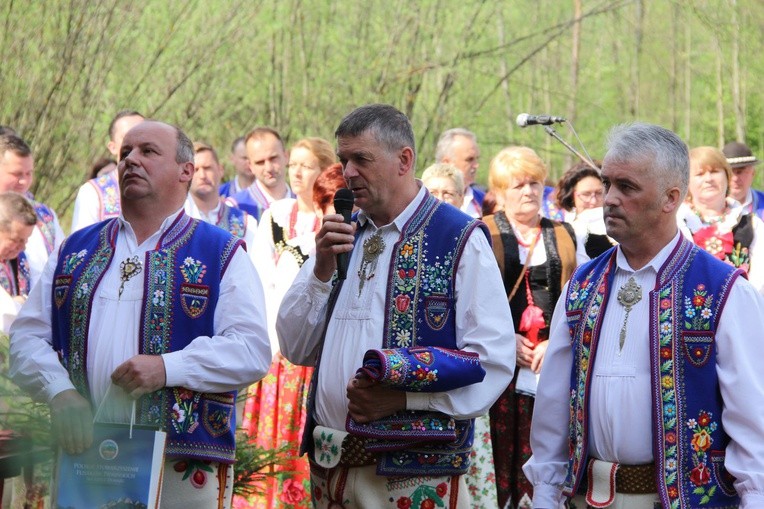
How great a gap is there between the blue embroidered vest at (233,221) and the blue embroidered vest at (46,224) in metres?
1.13

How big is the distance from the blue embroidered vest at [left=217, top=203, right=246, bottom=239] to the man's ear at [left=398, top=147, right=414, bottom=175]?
14.1 feet

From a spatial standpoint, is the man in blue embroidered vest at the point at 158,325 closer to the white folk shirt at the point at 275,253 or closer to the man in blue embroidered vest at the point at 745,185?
the white folk shirt at the point at 275,253

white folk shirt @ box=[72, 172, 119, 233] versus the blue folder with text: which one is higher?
white folk shirt @ box=[72, 172, 119, 233]

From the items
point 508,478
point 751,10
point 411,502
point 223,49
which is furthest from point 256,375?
point 751,10

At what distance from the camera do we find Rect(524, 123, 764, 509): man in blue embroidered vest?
396 centimetres

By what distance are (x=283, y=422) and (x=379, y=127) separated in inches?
133

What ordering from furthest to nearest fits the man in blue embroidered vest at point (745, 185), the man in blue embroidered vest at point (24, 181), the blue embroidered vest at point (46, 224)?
the man in blue embroidered vest at point (745, 185), the blue embroidered vest at point (46, 224), the man in blue embroidered vest at point (24, 181)

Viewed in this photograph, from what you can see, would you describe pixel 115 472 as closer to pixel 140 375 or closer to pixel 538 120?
pixel 140 375

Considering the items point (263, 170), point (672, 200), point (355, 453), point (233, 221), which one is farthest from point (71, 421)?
point (263, 170)

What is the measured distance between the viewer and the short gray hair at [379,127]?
4582mm

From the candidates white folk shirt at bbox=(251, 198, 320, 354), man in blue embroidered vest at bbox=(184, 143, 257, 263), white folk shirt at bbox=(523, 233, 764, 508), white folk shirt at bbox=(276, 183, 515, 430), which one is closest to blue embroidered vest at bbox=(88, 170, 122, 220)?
man in blue embroidered vest at bbox=(184, 143, 257, 263)

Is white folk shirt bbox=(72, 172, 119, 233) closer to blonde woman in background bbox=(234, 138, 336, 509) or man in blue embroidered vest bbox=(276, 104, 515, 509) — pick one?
blonde woman in background bbox=(234, 138, 336, 509)

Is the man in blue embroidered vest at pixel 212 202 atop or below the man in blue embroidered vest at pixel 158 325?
atop

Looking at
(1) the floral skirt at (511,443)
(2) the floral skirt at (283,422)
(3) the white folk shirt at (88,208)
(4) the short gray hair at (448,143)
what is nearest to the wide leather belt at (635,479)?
(1) the floral skirt at (511,443)
